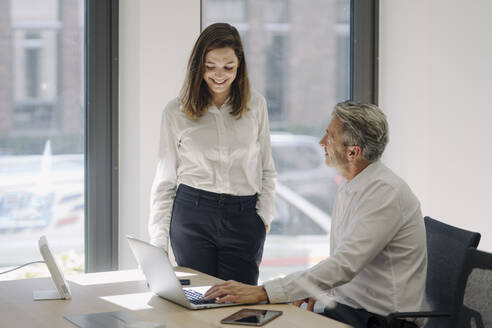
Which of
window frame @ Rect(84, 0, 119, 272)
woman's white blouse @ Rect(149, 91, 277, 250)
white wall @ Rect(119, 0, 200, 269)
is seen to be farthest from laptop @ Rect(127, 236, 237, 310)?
window frame @ Rect(84, 0, 119, 272)

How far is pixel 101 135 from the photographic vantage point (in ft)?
11.7

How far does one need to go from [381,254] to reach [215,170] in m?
0.85

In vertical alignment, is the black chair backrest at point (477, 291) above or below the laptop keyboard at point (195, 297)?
above

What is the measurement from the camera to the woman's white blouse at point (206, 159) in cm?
278

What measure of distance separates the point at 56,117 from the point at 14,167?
33 cm

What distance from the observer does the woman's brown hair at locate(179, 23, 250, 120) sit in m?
2.75

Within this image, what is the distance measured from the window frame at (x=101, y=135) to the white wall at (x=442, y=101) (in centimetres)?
168

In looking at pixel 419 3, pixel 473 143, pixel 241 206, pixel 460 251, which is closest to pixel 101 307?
pixel 241 206

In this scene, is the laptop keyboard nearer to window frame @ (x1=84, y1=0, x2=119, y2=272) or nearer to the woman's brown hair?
the woman's brown hair

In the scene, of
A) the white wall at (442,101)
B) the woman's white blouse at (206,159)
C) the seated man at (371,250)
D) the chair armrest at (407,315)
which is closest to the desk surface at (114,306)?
the seated man at (371,250)

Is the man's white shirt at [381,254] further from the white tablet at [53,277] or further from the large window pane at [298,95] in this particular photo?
the large window pane at [298,95]

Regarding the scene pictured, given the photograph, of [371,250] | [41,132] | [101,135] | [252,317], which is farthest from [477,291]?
[41,132]

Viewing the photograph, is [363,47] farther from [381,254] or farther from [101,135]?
[381,254]

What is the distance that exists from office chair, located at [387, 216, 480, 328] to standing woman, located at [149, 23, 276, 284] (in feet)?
2.32
